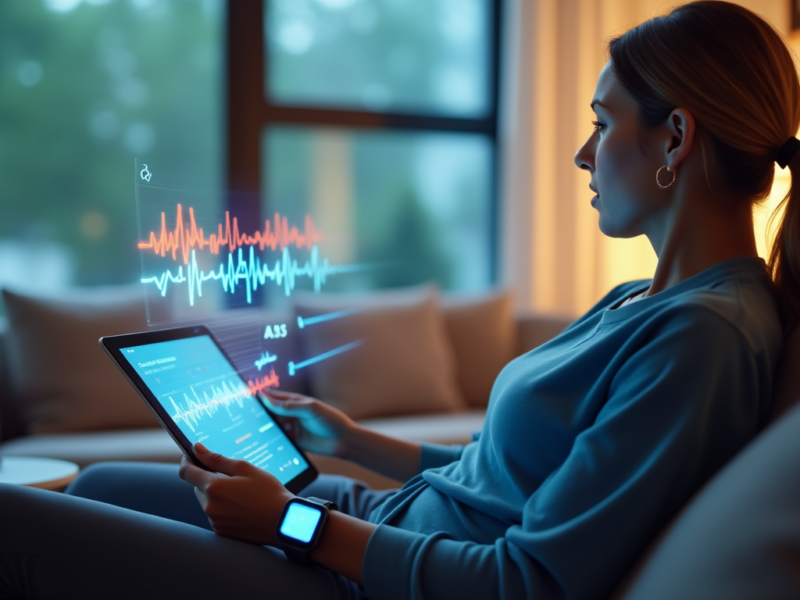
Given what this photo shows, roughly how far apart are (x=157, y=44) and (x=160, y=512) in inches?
89.4

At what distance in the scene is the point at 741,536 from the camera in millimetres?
541

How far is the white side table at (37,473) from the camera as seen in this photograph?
3.96ft

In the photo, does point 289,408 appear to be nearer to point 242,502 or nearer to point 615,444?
point 242,502

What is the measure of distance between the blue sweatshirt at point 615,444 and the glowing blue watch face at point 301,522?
0.07 metres

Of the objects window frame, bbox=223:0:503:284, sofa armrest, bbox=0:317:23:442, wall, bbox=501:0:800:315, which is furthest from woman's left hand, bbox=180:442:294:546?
wall, bbox=501:0:800:315

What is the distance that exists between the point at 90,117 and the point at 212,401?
216cm

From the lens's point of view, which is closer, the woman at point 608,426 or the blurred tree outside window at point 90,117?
the woman at point 608,426

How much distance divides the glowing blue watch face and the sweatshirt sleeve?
107 millimetres

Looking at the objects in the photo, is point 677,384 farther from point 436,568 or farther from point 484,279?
point 484,279

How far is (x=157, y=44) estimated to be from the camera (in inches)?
110

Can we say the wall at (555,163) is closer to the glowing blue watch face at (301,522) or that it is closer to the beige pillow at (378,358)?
the beige pillow at (378,358)

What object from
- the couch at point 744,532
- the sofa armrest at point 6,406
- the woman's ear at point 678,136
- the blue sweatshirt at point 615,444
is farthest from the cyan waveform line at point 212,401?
the sofa armrest at point 6,406

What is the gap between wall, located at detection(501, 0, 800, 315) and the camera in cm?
309

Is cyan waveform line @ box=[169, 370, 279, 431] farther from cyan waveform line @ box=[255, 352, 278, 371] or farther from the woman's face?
the woman's face
